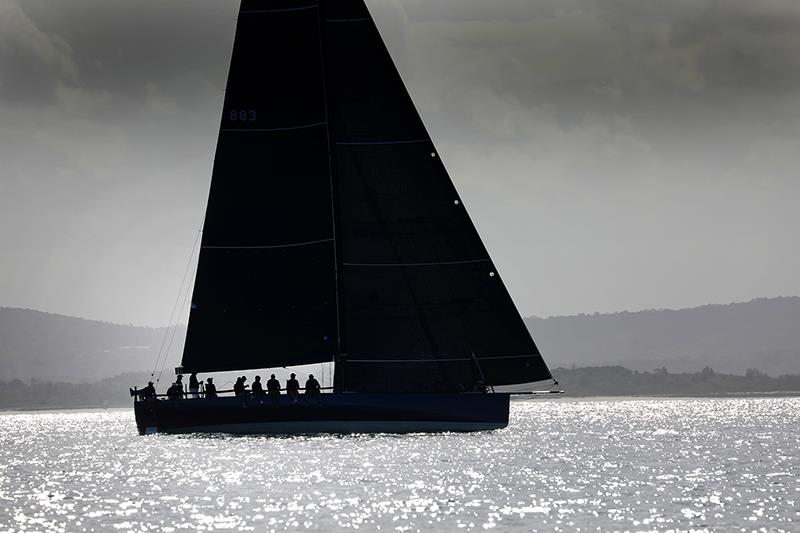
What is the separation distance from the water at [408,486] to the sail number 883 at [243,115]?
1316 centimetres

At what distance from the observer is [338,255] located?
61031 millimetres

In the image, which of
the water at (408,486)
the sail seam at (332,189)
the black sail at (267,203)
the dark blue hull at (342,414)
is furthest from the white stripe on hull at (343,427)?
the sail seam at (332,189)

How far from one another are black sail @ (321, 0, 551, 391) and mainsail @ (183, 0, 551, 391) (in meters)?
0.05

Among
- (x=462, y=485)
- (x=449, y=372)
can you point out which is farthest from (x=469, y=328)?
(x=462, y=485)

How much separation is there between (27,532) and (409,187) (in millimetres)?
28212

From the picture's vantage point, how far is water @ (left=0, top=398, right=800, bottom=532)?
3725 centimetres

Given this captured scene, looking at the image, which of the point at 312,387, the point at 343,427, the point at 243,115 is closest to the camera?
the point at 343,427

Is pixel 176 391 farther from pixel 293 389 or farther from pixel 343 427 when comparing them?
Answer: pixel 343 427

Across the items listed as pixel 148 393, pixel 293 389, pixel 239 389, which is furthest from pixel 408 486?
pixel 148 393

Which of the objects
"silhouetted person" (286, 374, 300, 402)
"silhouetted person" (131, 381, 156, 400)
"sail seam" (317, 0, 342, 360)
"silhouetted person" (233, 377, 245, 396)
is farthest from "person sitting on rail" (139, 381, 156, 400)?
"sail seam" (317, 0, 342, 360)

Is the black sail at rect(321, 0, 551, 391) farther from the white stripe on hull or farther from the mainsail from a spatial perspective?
the white stripe on hull

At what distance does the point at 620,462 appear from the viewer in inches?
2189

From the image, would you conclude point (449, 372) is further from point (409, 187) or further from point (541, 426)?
point (541, 426)

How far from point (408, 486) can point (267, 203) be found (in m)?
19.5
